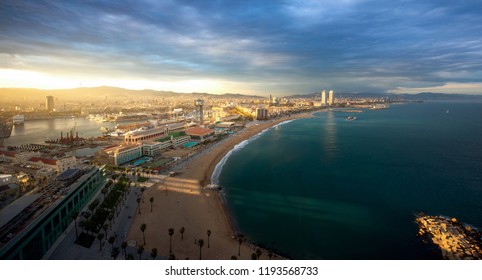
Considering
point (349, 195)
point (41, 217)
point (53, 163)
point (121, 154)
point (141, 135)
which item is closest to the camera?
point (41, 217)

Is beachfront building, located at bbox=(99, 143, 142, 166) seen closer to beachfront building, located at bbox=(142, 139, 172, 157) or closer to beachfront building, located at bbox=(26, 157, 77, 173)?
beachfront building, located at bbox=(142, 139, 172, 157)

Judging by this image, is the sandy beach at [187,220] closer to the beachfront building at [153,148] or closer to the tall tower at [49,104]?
the beachfront building at [153,148]

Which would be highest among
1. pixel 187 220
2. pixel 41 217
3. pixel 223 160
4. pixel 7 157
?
pixel 41 217

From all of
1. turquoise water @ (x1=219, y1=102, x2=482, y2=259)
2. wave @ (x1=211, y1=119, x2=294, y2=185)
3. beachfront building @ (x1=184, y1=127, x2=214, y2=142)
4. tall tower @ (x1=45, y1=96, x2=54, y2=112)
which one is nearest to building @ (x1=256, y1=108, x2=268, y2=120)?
wave @ (x1=211, y1=119, x2=294, y2=185)

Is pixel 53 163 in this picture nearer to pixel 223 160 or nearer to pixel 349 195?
pixel 223 160

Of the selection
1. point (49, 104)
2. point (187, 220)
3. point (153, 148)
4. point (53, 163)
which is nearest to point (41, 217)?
point (187, 220)

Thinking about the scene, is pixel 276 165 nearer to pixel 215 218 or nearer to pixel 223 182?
pixel 223 182
